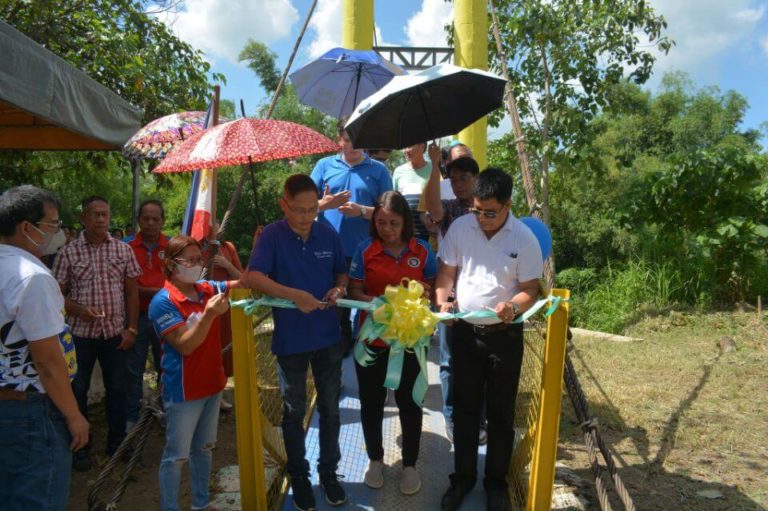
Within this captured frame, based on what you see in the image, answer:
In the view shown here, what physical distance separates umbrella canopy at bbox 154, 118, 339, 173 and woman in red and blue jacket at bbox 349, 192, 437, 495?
617 millimetres

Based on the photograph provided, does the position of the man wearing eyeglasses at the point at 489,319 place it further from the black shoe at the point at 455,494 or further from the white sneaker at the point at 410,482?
the white sneaker at the point at 410,482

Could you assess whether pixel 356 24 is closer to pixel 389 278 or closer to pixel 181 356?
pixel 389 278

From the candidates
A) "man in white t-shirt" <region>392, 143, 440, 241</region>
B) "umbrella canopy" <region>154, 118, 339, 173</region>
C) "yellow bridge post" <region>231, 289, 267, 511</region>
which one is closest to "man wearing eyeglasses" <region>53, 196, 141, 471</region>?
"umbrella canopy" <region>154, 118, 339, 173</region>

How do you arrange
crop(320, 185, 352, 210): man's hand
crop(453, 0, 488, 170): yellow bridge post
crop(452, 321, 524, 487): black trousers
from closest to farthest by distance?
1. crop(452, 321, 524, 487): black trousers
2. crop(320, 185, 352, 210): man's hand
3. crop(453, 0, 488, 170): yellow bridge post

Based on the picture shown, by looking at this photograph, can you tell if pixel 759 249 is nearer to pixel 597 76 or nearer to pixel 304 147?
pixel 597 76

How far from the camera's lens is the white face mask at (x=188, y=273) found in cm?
282

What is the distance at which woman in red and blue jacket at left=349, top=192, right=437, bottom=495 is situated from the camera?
304cm

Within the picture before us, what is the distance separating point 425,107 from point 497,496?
2360 millimetres

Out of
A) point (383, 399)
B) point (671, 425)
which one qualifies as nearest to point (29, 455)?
point (383, 399)

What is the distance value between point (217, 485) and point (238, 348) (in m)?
1.79

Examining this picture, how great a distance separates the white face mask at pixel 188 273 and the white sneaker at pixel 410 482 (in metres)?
1.56

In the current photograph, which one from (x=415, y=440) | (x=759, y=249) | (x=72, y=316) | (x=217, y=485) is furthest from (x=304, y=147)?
(x=759, y=249)

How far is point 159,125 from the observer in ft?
15.4

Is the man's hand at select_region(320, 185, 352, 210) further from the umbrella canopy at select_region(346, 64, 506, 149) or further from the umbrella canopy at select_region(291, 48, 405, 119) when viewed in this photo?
the umbrella canopy at select_region(291, 48, 405, 119)
